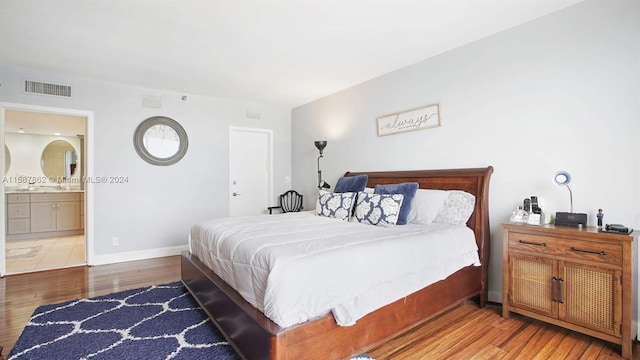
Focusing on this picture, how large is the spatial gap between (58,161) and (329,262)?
23.9ft

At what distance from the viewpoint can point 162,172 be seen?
4.43m

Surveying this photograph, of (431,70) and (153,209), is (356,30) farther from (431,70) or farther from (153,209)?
(153,209)

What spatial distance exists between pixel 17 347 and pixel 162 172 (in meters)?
2.76

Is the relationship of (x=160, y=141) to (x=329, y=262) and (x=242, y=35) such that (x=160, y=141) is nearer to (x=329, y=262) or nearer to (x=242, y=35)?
(x=242, y=35)

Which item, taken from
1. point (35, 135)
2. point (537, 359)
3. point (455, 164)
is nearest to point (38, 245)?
point (35, 135)

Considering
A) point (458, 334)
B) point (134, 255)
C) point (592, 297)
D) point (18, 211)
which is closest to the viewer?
point (592, 297)

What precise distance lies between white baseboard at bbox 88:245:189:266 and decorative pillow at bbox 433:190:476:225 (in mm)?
3793

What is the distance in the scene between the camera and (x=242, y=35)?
106 inches

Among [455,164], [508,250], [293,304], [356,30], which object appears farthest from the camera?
[455,164]

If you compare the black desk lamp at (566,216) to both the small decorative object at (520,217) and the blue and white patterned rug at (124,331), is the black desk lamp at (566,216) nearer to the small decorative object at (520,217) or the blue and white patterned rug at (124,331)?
the small decorative object at (520,217)

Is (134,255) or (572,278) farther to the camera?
(134,255)

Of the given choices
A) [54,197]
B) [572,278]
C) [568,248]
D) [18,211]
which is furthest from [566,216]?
[18,211]

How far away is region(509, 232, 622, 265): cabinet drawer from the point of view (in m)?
1.90

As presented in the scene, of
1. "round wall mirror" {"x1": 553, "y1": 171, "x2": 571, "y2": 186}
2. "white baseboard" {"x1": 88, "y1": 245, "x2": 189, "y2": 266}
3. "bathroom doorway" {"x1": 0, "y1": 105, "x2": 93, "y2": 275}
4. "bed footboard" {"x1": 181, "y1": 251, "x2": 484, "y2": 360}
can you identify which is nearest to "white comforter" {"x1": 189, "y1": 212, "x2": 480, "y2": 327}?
"bed footboard" {"x1": 181, "y1": 251, "x2": 484, "y2": 360}
